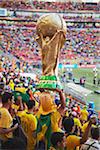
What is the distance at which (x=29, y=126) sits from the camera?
191 inches

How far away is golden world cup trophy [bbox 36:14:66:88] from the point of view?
19.2ft

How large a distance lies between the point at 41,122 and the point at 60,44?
→ 61.2 inches

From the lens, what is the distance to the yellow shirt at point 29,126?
15.8ft

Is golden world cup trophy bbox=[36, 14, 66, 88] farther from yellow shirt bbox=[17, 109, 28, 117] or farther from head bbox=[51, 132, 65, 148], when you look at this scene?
head bbox=[51, 132, 65, 148]

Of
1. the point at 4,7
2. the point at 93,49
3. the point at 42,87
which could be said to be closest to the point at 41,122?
the point at 42,87

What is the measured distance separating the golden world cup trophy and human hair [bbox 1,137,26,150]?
1.13 meters

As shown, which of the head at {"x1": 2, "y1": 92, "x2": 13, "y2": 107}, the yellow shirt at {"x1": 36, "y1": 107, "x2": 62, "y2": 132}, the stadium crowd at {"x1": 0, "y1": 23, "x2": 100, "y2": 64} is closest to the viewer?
the yellow shirt at {"x1": 36, "y1": 107, "x2": 62, "y2": 132}

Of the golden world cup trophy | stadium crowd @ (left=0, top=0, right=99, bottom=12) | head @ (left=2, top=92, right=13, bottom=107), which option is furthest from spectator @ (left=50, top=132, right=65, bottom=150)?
stadium crowd @ (left=0, top=0, right=99, bottom=12)

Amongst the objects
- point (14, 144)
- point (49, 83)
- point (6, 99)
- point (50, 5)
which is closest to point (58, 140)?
point (14, 144)

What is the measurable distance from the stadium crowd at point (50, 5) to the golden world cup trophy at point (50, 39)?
35273 millimetres

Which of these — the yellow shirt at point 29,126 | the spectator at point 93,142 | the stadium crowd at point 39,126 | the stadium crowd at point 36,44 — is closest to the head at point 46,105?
the stadium crowd at point 39,126

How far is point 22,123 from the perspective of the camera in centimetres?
487

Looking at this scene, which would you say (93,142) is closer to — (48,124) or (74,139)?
(74,139)

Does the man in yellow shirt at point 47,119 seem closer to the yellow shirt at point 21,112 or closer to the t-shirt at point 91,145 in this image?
the yellow shirt at point 21,112
